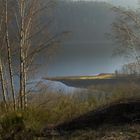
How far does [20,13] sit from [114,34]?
43.9ft

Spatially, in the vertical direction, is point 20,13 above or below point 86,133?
above

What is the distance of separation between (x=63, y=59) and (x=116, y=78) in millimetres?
10572

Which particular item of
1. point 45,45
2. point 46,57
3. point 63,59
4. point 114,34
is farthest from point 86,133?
point 63,59

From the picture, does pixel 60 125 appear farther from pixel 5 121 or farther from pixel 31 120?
pixel 5 121

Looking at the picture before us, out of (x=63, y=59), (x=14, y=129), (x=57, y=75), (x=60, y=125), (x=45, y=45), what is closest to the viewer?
(x=14, y=129)

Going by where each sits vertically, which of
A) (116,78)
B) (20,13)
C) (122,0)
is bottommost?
(116,78)

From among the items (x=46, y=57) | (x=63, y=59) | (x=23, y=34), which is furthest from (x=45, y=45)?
(x=63, y=59)

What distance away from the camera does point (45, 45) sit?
10602 mm

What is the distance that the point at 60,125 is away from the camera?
245 inches

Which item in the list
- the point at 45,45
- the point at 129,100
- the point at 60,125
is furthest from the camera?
the point at 45,45

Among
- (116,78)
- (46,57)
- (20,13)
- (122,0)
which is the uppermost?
(122,0)

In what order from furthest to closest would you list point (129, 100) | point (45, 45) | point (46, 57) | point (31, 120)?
1. point (46, 57)
2. point (45, 45)
3. point (129, 100)
4. point (31, 120)

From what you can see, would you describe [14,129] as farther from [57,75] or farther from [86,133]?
[57,75]

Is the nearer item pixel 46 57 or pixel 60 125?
pixel 60 125
